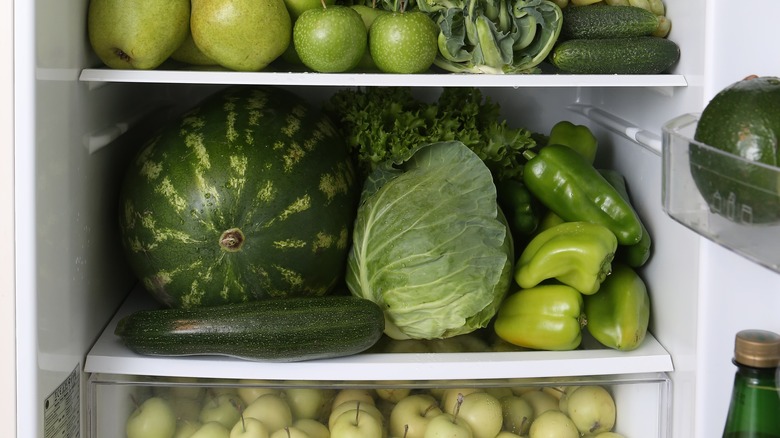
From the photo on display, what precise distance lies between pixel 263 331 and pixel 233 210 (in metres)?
0.20

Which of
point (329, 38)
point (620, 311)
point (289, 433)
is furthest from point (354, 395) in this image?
point (329, 38)

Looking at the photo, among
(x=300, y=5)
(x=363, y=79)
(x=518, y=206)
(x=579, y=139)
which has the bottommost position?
(x=518, y=206)

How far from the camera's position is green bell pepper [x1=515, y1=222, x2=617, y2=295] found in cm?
Answer: 133

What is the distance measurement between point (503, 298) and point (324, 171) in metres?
0.38

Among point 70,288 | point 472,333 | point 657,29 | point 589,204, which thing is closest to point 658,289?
point 589,204

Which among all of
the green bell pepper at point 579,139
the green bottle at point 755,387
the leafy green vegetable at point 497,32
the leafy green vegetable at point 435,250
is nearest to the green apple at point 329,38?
the leafy green vegetable at point 497,32

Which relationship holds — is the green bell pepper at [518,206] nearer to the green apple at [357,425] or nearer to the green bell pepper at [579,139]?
the green bell pepper at [579,139]

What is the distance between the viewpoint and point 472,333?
1.45m

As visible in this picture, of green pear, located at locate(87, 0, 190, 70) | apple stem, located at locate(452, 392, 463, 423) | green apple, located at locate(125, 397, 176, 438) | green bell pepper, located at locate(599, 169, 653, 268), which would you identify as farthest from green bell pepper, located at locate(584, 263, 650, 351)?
green pear, located at locate(87, 0, 190, 70)

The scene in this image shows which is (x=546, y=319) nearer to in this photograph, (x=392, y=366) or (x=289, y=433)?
(x=392, y=366)

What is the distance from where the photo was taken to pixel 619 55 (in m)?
1.29

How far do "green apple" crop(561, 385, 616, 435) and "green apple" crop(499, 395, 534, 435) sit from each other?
69 millimetres

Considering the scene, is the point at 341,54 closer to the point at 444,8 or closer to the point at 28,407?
the point at 444,8

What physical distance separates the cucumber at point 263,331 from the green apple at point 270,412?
79 mm
